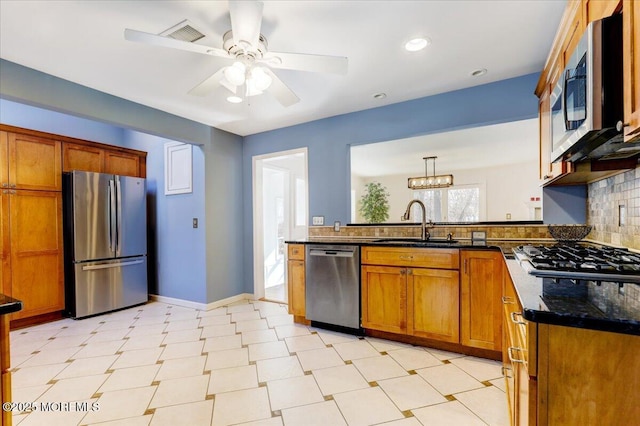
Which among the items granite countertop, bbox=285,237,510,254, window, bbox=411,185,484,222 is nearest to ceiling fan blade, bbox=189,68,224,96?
granite countertop, bbox=285,237,510,254

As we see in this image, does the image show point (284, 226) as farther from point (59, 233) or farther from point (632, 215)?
point (632, 215)

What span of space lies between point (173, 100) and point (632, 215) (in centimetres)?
372

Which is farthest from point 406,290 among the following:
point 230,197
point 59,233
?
point 59,233

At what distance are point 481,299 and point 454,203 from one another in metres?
4.50

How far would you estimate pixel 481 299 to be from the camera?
2.26 m

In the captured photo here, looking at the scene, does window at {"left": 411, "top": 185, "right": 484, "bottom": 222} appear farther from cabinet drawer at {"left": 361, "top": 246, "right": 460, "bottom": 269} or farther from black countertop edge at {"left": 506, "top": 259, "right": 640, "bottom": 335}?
black countertop edge at {"left": 506, "top": 259, "right": 640, "bottom": 335}

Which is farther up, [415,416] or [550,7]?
[550,7]

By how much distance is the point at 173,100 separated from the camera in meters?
3.02

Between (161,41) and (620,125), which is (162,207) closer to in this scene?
(161,41)

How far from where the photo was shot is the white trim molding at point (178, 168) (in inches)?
155

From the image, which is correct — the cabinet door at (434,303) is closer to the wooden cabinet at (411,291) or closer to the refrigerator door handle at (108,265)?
the wooden cabinet at (411,291)

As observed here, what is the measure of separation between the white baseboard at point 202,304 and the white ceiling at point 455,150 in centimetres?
270

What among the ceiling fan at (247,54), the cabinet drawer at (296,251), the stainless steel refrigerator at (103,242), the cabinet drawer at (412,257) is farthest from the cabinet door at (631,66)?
the stainless steel refrigerator at (103,242)

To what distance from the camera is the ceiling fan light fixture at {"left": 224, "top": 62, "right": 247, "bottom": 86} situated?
1.72m
